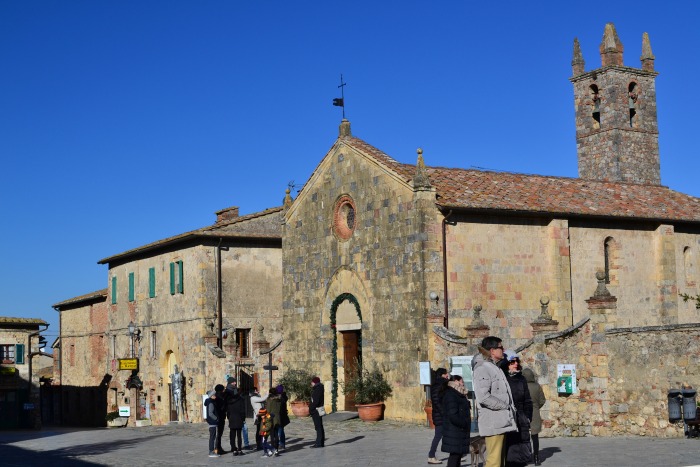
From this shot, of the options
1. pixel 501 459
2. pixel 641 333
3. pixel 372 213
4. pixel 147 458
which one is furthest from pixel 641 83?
pixel 501 459

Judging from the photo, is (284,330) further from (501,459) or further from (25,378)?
(501,459)

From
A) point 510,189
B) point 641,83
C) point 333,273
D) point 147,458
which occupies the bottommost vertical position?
point 147,458

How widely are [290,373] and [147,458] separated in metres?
11.6

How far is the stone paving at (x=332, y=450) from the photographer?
18.0 meters

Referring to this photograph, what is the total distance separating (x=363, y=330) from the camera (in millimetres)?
30516

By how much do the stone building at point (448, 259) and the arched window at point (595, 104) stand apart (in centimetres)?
613

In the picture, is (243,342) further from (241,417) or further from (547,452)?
(547,452)

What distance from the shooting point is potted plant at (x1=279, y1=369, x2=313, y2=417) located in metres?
31.9

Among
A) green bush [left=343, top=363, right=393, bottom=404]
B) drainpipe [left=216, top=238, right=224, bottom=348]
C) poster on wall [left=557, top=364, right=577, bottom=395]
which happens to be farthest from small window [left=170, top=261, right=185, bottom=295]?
poster on wall [left=557, top=364, right=577, bottom=395]

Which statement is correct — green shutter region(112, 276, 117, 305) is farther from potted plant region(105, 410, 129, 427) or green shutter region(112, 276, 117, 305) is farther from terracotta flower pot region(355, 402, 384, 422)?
terracotta flower pot region(355, 402, 384, 422)

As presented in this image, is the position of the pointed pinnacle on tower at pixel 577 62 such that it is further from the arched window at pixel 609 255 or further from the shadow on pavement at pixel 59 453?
the shadow on pavement at pixel 59 453

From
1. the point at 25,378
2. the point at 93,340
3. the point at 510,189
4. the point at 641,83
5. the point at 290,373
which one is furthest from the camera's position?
the point at 93,340

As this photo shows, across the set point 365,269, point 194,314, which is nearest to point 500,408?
point 365,269

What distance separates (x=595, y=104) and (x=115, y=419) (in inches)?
Result: 922
